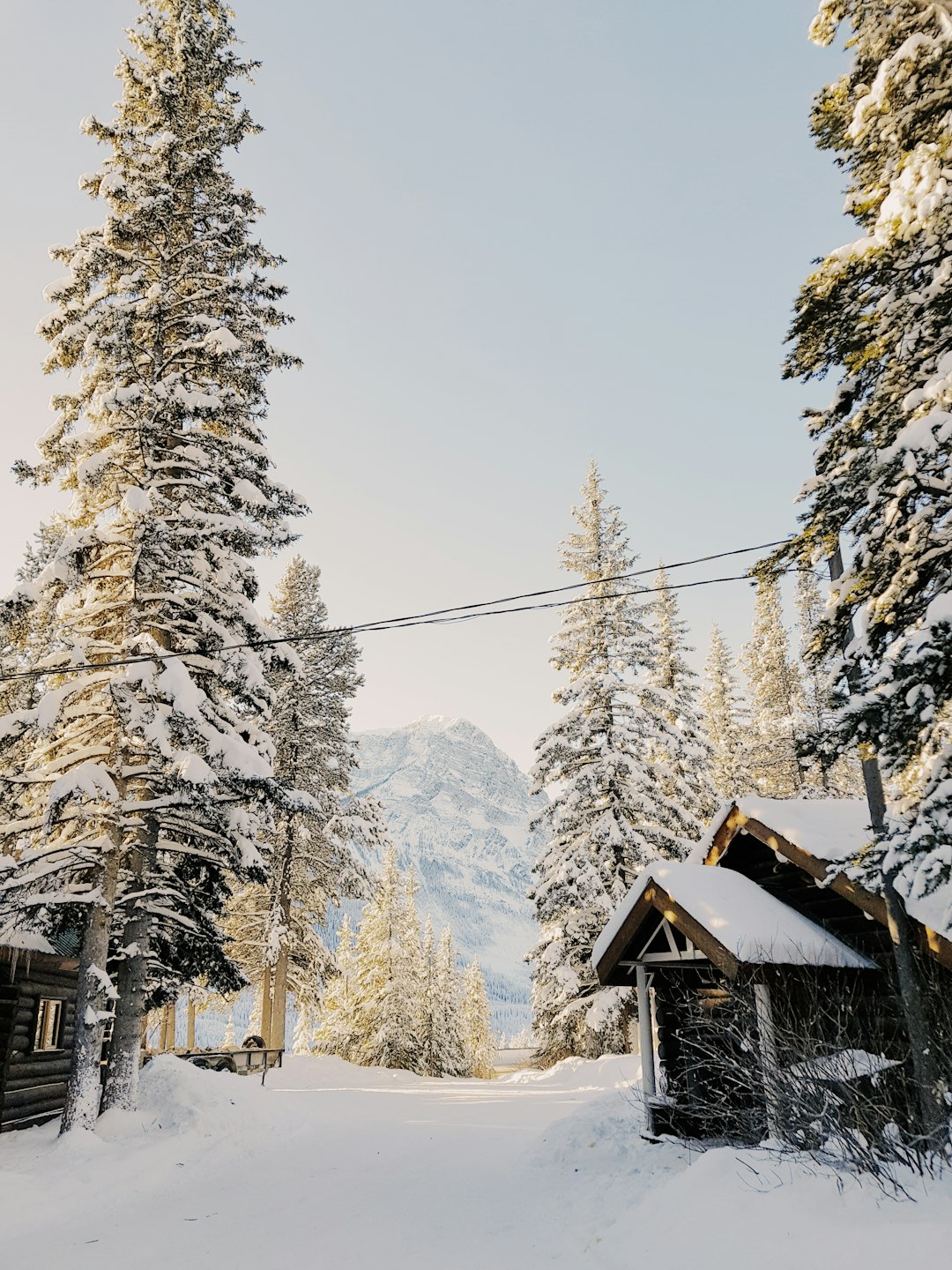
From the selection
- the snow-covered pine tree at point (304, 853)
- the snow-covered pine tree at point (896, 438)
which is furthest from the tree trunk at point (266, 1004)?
the snow-covered pine tree at point (896, 438)

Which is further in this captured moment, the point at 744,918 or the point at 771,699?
the point at 771,699

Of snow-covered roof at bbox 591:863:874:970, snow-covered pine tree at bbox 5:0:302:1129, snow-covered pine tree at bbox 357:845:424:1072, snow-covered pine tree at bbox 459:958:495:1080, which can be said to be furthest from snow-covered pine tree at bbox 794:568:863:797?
snow-covered pine tree at bbox 459:958:495:1080

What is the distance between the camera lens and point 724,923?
9.97m

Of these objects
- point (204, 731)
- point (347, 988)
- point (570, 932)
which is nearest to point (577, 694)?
point (570, 932)

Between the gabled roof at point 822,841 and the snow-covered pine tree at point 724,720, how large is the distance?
1875cm

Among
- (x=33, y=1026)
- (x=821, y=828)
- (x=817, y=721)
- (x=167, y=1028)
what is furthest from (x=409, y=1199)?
(x=817, y=721)

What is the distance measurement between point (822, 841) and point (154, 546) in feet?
36.4

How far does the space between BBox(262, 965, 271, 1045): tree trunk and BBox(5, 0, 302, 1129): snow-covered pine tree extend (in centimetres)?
1419

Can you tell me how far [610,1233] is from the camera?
24.8ft

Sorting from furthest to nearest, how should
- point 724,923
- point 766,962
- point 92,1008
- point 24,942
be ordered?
1. point 24,942
2. point 92,1008
3. point 724,923
4. point 766,962

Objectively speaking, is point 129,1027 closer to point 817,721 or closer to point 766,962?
point 766,962

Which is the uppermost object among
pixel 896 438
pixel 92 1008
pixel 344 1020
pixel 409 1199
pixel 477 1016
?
pixel 896 438

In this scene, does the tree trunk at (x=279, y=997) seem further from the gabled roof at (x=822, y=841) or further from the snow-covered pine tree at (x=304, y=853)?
the gabled roof at (x=822, y=841)

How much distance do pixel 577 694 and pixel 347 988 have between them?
22540 millimetres
